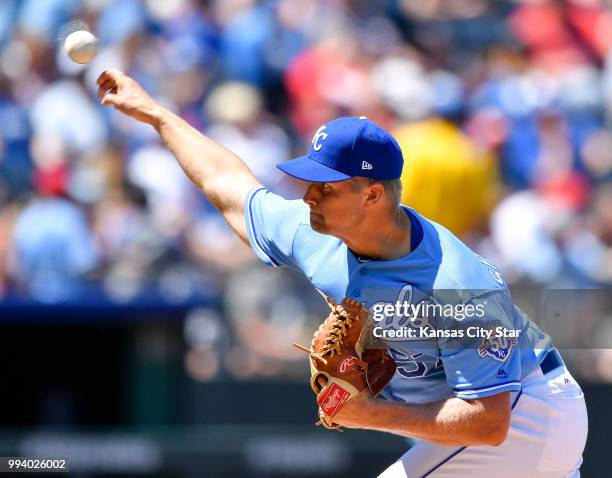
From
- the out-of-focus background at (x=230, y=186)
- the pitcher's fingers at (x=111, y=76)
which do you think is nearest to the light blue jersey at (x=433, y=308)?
the pitcher's fingers at (x=111, y=76)

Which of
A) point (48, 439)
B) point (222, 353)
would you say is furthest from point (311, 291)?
point (48, 439)

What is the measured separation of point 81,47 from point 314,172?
1.21 metres

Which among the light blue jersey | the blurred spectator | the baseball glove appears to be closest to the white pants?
the light blue jersey

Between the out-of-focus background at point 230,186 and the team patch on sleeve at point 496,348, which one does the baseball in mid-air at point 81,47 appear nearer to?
the out-of-focus background at point 230,186

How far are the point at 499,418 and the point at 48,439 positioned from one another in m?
3.68

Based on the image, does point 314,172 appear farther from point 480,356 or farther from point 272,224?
point 480,356

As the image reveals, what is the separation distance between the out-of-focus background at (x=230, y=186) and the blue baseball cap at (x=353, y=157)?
1.61m

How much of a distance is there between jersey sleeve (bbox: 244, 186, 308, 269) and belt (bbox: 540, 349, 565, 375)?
0.95m

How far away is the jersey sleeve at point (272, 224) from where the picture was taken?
163 inches

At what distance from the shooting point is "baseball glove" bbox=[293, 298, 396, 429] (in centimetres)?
361

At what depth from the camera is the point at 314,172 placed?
3736 millimetres

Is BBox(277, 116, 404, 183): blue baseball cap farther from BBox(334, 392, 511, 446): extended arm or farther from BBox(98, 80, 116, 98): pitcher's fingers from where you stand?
BBox(98, 80, 116, 98): pitcher's fingers

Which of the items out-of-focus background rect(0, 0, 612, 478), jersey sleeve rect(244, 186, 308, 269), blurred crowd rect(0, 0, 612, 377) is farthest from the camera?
blurred crowd rect(0, 0, 612, 377)

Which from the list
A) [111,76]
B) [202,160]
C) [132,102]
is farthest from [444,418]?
[111,76]
